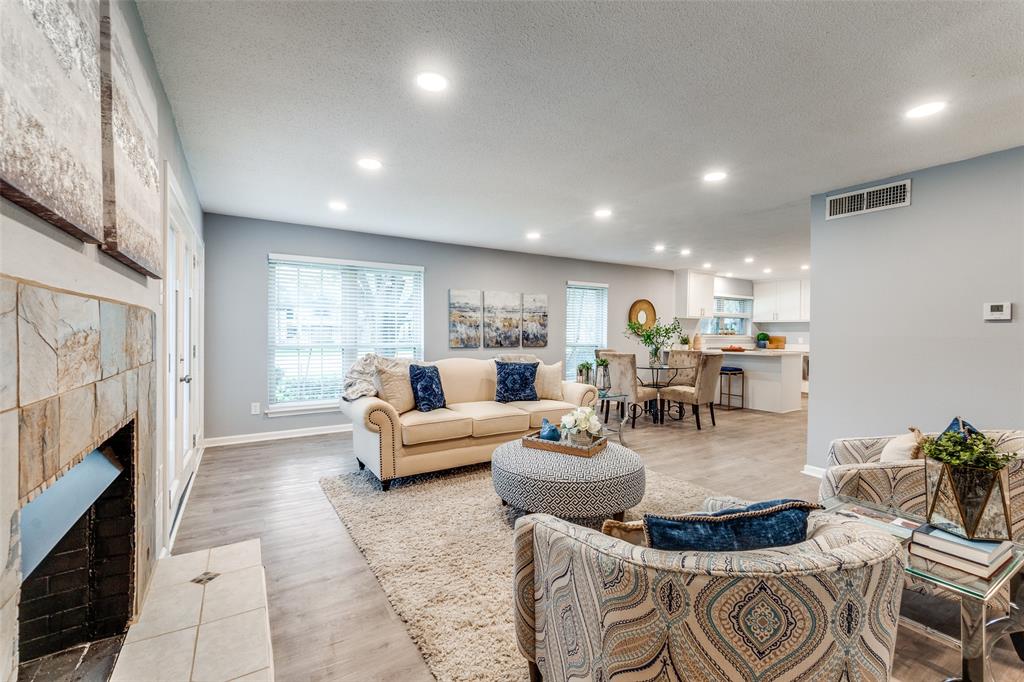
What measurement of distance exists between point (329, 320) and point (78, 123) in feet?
14.3

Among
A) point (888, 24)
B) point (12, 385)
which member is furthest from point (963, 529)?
point (12, 385)

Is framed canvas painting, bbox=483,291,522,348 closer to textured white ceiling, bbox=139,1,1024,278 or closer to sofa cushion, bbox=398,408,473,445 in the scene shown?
textured white ceiling, bbox=139,1,1024,278

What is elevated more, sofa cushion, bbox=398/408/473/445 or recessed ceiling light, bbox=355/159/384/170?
recessed ceiling light, bbox=355/159/384/170

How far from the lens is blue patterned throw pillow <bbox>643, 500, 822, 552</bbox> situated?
994mm

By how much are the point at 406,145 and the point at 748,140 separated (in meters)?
2.13

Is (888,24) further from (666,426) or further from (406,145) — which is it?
(666,426)

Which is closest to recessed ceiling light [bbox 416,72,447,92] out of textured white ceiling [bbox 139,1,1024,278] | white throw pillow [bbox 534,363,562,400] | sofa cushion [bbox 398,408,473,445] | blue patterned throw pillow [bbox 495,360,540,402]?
textured white ceiling [bbox 139,1,1024,278]

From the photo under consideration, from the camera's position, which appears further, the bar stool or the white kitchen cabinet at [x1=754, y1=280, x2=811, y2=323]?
the white kitchen cabinet at [x1=754, y1=280, x2=811, y2=323]

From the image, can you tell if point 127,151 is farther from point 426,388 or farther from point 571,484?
point 426,388

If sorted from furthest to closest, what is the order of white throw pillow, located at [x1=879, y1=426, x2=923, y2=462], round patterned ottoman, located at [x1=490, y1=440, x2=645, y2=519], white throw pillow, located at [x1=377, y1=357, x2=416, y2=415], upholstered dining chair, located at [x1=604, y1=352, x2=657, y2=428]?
upholstered dining chair, located at [x1=604, y1=352, x2=657, y2=428]
white throw pillow, located at [x1=377, y1=357, x2=416, y2=415]
round patterned ottoman, located at [x1=490, y1=440, x2=645, y2=519]
white throw pillow, located at [x1=879, y1=426, x2=923, y2=462]

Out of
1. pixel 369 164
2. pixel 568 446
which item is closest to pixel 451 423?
pixel 568 446

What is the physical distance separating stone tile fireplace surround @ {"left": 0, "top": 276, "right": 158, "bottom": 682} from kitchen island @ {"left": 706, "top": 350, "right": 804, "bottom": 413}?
7.60m

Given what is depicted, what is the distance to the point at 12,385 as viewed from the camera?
73cm

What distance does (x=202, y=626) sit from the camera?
1548 millimetres
